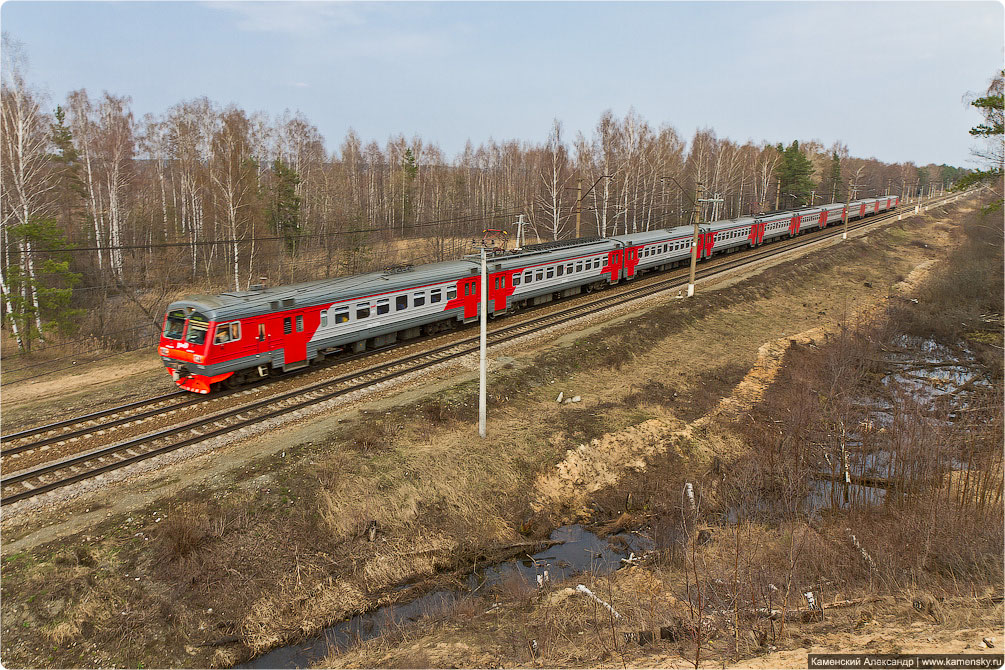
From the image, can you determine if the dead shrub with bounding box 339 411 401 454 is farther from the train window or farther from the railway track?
the train window

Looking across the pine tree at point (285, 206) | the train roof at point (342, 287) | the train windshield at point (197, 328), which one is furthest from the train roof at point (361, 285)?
the pine tree at point (285, 206)

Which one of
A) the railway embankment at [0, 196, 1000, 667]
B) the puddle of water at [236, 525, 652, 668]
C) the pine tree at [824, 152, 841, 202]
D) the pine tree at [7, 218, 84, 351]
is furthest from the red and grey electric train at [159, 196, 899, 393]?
the pine tree at [824, 152, 841, 202]

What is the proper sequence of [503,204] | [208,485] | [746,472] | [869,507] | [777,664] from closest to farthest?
1. [777,664]
2. [208,485]
3. [869,507]
4. [746,472]
5. [503,204]

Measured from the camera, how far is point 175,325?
16031 millimetres

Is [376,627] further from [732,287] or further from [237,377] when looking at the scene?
[732,287]

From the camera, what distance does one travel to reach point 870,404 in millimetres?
20172

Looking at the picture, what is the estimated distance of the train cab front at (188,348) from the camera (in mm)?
15383

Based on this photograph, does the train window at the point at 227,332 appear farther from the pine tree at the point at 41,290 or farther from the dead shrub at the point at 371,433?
the pine tree at the point at 41,290

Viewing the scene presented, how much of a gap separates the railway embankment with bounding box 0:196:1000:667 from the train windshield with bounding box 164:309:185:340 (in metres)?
4.74

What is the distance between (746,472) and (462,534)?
8.10m

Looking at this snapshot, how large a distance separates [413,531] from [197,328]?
344 inches

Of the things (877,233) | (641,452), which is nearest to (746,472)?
(641,452)

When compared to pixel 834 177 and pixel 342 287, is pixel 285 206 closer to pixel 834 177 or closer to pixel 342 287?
pixel 342 287

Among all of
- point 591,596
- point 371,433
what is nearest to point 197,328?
point 371,433
